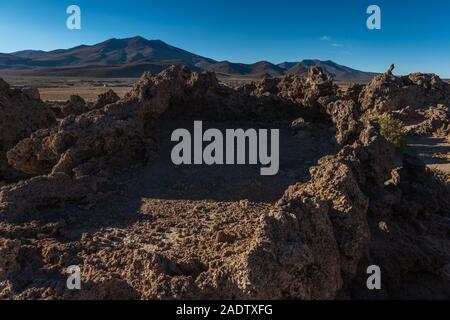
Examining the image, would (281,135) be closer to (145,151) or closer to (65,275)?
(145,151)

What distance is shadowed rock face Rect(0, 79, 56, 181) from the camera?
984cm

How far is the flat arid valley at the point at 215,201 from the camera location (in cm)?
435

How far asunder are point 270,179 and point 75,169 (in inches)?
124

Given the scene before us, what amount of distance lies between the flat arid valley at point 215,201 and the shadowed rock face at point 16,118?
30 mm

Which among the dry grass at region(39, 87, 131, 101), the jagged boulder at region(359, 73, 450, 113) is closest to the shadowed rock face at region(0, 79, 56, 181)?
the jagged boulder at region(359, 73, 450, 113)

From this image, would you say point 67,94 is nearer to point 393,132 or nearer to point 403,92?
point 403,92

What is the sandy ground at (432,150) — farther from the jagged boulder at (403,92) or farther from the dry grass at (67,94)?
the dry grass at (67,94)

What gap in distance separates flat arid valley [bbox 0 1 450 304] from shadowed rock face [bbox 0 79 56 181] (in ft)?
0.10

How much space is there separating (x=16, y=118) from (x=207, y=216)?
6.31m

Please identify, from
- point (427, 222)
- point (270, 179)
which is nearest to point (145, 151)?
point (270, 179)

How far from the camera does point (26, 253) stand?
4.99 m

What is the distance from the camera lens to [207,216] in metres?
5.93

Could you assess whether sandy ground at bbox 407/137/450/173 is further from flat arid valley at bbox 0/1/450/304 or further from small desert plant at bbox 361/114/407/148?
flat arid valley at bbox 0/1/450/304

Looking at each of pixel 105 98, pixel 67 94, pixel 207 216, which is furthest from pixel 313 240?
pixel 67 94
